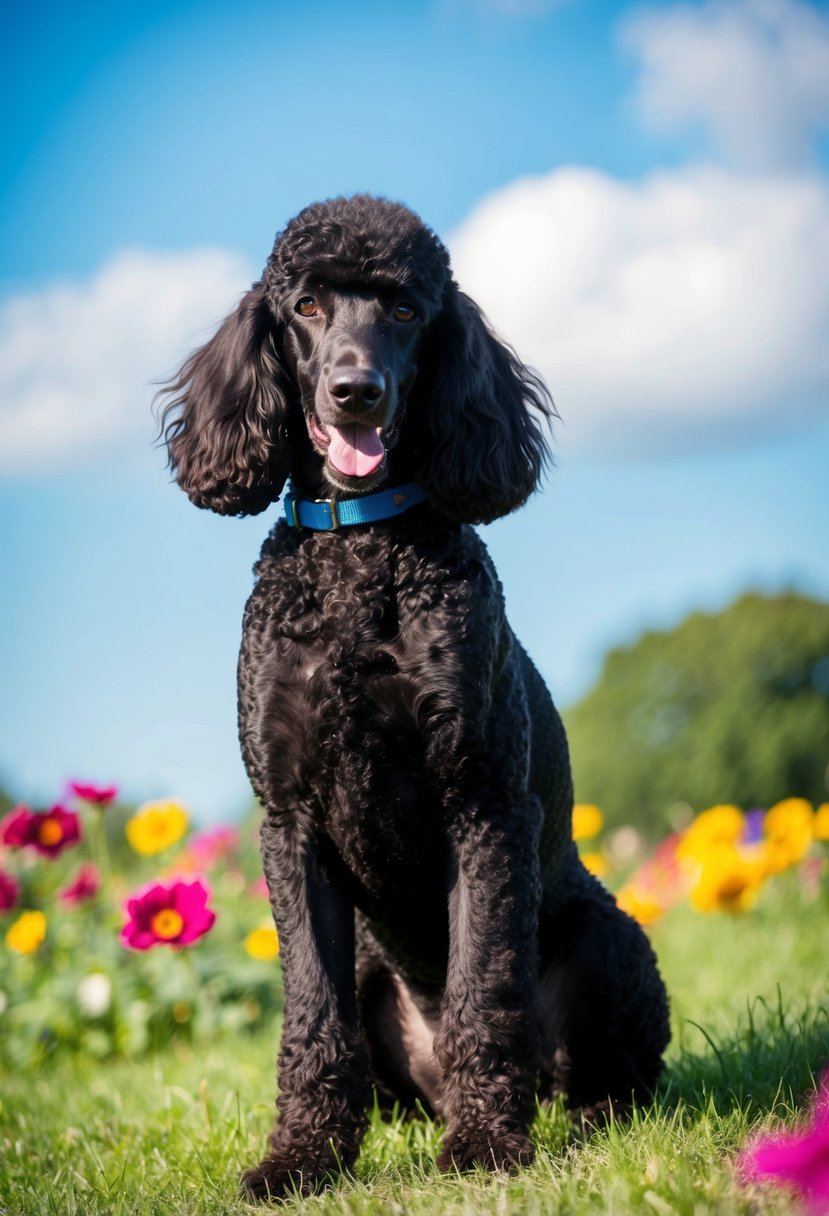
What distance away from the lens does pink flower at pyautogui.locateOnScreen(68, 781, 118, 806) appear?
475 centimetres

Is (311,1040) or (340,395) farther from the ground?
(340,395)

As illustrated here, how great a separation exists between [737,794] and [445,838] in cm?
2623

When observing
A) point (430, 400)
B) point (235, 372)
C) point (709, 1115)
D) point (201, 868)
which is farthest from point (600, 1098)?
point (201, 868)

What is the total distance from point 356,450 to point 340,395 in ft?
0.42

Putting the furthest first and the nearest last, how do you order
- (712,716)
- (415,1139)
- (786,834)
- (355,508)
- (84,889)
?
(712,716) < (786,834) < (84,889) < (415,1139) < (355,508)

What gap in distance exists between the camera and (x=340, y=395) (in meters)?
2.72

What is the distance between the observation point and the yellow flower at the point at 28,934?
17.0 ft

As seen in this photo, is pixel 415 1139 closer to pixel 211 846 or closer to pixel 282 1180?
pixel 282 1180

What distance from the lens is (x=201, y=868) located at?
648 cm

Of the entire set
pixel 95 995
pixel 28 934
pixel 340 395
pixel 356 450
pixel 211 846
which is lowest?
pixel 95 995

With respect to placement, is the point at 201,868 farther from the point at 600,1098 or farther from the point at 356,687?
the point at 356,687

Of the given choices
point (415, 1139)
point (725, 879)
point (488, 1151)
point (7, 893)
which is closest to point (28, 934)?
point (7, 893)

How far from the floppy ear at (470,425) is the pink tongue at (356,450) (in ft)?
0.79

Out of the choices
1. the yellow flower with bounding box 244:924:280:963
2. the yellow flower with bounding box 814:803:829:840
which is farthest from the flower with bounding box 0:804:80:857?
the yellow flower with bounding box 814:803:829:840
